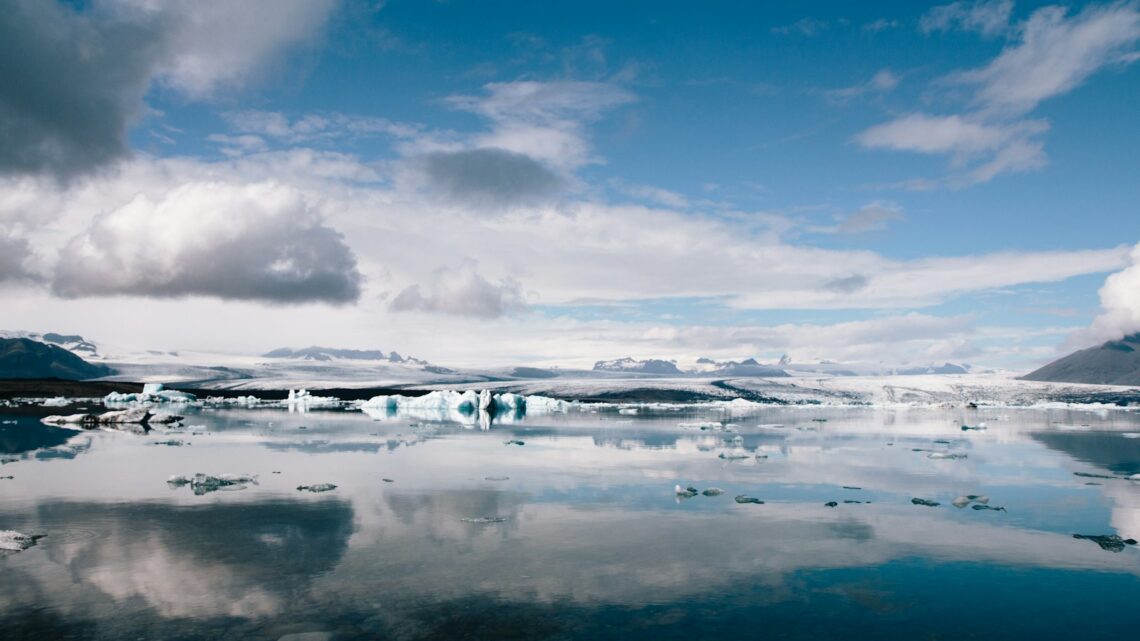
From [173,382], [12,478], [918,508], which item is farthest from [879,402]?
[173,382]

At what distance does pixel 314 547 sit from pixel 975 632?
7.15 meters

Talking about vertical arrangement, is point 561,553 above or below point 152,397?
below

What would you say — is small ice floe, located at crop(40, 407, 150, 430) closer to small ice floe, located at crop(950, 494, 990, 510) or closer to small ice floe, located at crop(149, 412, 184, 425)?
small ice floe, located at crop(149, 412, 184, 425)

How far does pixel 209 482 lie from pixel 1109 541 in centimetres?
1473

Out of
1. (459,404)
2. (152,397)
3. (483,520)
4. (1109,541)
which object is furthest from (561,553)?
(152,397)

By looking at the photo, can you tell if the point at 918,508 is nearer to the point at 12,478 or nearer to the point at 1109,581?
the point at 1109,581

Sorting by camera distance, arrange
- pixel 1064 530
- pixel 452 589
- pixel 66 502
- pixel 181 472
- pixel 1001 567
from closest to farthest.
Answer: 1. pixel 452 589
2. pixel 1001 567
3. pixel 1064 530
4. pixel 66 502
5. pixel 181 472

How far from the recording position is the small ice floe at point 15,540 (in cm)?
872

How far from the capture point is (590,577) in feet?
25.7

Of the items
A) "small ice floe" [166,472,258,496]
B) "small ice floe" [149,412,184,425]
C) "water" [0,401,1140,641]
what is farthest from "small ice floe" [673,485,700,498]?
"small ice floe" [149,412,184,425]

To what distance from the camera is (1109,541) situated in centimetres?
971

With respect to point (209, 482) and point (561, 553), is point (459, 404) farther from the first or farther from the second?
point (561, 553)

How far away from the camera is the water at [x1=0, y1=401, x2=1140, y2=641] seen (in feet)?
21.0

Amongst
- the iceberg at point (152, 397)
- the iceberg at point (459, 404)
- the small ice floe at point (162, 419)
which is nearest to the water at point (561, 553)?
the small ice floe at point (162, 419)
